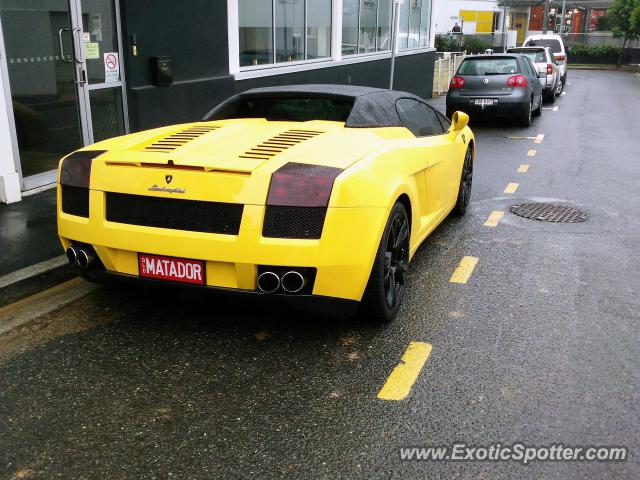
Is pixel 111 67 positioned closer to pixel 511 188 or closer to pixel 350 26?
pixel 511 188

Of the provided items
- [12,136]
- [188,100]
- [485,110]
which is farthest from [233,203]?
[485,110]

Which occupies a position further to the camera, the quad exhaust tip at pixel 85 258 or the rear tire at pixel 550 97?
the rear tire at pixel 550 97

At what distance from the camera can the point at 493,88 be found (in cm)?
1435

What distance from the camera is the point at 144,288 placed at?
3916mm

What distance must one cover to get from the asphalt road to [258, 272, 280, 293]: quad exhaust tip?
1.05ft

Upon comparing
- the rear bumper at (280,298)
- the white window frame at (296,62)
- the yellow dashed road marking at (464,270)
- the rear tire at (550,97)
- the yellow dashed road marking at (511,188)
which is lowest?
the rear tire at (550,97)

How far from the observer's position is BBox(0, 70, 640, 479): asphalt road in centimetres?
291

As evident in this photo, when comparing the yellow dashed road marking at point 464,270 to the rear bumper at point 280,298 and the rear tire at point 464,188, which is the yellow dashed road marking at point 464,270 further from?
the rear bumper at point 280,298

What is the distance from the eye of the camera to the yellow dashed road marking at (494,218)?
22.5 ft

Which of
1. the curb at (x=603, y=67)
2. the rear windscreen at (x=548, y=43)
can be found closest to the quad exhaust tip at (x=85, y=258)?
the rear windscreen at (x=548, y=43)

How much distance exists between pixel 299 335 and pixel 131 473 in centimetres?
154

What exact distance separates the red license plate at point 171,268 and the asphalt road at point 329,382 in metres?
0.20

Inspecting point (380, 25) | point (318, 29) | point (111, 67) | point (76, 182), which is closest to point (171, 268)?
point (76, 182)

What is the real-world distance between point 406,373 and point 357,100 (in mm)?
2170
